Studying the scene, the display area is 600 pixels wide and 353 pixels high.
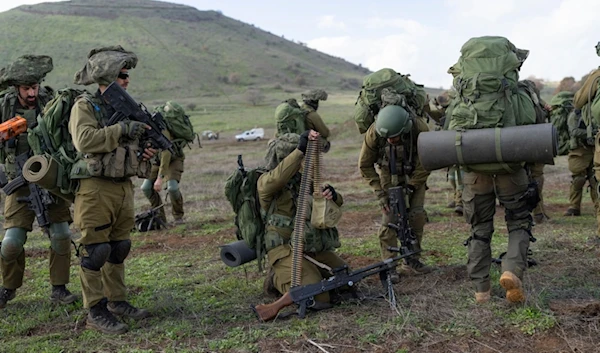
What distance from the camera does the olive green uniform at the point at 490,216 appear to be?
491 cm

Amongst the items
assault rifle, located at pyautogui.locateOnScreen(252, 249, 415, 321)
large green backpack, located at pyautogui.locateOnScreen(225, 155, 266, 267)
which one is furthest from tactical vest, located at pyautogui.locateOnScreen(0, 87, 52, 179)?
assault rifle, located at pyautogui.locateOnScreen(252, 249, 415, 321)

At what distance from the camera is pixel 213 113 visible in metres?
50.8

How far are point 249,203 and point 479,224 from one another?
2056mm

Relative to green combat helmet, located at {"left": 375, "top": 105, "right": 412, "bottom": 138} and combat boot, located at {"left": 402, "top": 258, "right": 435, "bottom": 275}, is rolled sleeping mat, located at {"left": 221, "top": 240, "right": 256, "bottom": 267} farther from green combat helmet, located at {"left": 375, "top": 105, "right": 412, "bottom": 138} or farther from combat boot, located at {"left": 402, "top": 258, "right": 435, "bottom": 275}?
combat boot, located at {"left": 402, "top": 258, "right": 435, "bottom": 275}

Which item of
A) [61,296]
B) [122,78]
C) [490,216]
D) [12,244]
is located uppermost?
[122,78]

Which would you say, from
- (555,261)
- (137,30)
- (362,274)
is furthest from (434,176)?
(137,30)

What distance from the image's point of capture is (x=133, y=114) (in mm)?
5133

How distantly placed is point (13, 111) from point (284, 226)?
2965 millimetres

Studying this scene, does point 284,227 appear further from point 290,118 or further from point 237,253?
point 290,118

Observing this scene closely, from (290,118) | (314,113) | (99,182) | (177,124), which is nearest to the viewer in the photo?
(99,182)

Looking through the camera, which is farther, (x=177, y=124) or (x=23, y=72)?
(x=177, y=124)

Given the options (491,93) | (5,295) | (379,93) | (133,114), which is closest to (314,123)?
(379,93)

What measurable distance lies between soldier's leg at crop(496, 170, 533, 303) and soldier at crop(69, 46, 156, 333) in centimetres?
303

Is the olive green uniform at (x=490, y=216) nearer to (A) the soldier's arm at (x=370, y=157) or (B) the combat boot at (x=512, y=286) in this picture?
(B) the combat boot at (x=512, y=286)
